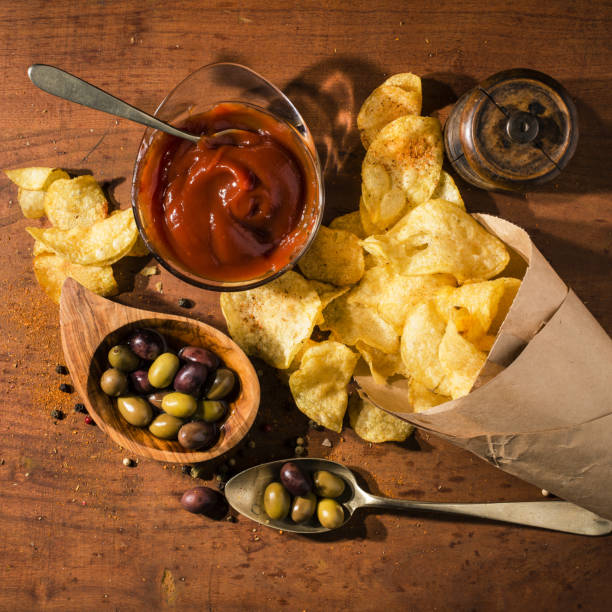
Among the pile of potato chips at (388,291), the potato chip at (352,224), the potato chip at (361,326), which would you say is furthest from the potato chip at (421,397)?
the potato chip at (352,224)

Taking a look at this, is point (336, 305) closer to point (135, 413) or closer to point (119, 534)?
point (135, 413)

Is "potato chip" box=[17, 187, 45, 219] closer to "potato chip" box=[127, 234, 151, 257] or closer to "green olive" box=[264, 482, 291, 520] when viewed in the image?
"potato chip" box=[127, 234, 151, 257]

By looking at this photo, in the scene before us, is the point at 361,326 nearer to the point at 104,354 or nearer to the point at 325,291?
the point at 325,291

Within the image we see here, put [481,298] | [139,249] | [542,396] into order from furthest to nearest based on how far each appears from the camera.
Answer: [139,249] < [481,298] < [542,396]

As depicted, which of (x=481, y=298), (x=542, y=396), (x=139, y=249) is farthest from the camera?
(x=139, y=249)

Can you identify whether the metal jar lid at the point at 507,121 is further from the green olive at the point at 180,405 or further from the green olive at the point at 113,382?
the green olive at the point at 113,382

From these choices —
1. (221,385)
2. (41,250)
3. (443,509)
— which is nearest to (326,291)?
(221,385)
